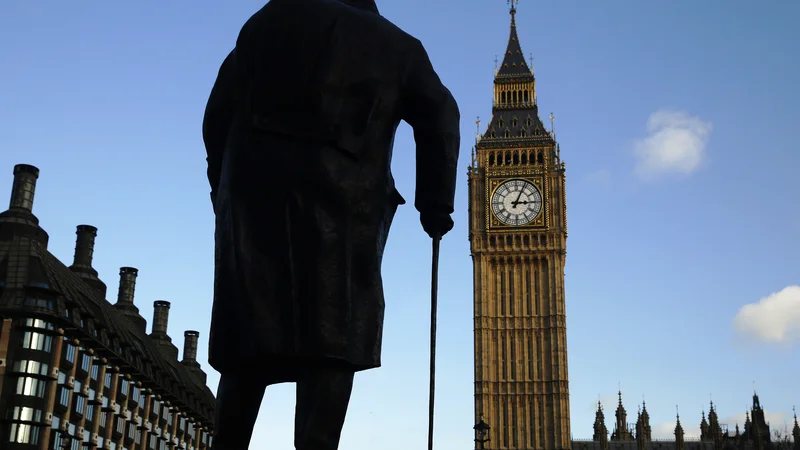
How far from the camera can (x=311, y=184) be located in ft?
14.7

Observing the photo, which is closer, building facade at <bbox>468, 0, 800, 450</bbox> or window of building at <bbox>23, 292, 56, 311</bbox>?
window of building at <bbox>23, 292, 56, 311</bbox>

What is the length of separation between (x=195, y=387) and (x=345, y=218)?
76.6 metres

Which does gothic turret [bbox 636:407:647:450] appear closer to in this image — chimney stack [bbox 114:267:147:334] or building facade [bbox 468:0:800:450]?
building facade [bbox 468:0:800:450]

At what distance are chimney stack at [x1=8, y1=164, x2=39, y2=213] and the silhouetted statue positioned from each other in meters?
54.3

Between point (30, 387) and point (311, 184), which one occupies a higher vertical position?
point (30, 387)

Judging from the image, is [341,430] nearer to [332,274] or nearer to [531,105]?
[332,274]

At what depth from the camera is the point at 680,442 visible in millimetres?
80688

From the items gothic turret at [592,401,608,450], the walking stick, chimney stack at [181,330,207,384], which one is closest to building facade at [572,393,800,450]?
gothic turret at [592,401,608,450]

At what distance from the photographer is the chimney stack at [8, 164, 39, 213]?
5550cm

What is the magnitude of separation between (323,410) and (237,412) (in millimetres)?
417

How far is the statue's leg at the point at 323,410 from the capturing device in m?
4.38

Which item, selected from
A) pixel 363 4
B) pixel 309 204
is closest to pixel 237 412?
pixel 309 204

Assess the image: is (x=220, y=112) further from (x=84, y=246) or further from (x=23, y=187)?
(x=84, y=246)

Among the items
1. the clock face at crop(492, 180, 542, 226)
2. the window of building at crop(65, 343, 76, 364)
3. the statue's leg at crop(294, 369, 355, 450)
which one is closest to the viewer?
the statue's leg at crop(294, 369, 355, 450)
